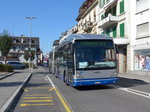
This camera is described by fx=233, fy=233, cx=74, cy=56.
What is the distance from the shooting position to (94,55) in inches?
476

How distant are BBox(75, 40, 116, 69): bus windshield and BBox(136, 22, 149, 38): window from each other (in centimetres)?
1348

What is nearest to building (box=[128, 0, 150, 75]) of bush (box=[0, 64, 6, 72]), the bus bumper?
the bus bumper

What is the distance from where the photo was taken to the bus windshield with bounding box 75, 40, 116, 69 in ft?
39.1

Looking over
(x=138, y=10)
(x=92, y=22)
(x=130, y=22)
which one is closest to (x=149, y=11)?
(x=138, y=10)

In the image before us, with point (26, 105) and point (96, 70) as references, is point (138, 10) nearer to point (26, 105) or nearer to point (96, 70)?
point (96, 70)

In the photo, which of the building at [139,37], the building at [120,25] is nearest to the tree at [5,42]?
the building at [120,25]

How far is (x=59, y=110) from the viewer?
7.64 meters

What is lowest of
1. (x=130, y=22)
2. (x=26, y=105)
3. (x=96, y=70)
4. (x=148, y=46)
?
(x=26, y=105)

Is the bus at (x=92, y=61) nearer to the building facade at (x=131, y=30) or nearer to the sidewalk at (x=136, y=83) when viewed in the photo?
the sidewalk at (x=136, y=83)

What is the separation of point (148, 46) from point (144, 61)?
6.69 ft

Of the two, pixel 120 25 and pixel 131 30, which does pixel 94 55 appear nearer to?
pixel 131 30

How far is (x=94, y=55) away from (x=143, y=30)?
49.0 feet

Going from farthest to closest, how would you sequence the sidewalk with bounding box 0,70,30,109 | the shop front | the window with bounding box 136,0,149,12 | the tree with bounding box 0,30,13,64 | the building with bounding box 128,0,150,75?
the tree with bounding box 0,30,13,64
the shop front
the building with bounding box 128,0,150,75
the window with bounding box 136,0,149,12
the sidewalk with bounding box 0,70,30,109

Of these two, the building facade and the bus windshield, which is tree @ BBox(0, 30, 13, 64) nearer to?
the building facade
